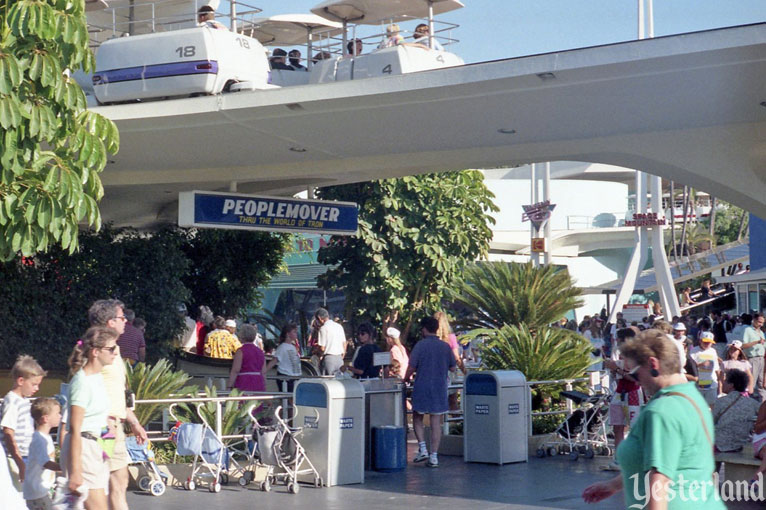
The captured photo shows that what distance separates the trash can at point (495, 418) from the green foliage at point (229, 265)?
34.1ft

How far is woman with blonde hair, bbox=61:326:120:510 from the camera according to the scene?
648 cm

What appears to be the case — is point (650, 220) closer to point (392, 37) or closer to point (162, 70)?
point (392, 37)

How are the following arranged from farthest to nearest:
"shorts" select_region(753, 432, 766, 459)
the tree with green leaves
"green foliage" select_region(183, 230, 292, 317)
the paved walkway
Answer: "green foliage" select_region(183, 230, 292, 317), the paved walkway, "shorts" select_region(753, 432, 766, 459), the tree with green leaves

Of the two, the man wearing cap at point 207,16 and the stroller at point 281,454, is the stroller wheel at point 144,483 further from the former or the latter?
the man wearing cap at point 207,16

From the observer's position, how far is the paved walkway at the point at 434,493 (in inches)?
385

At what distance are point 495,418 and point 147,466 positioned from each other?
14.0ft

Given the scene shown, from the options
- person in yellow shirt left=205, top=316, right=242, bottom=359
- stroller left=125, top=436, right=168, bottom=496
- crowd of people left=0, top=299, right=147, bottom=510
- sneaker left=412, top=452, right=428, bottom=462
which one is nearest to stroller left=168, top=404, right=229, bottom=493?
stroller left=125, top=436, right=168, bottom=496

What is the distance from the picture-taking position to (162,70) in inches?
562

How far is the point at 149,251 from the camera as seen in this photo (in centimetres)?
1933

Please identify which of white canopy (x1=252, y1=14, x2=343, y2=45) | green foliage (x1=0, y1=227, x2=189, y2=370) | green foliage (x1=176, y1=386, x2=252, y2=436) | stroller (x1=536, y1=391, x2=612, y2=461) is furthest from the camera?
white canopy (x1=252, y1=14, x2=343, y2=45)

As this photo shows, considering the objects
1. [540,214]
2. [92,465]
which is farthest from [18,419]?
[540,214]

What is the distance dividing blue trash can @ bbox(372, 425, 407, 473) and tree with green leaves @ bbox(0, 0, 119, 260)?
428cm

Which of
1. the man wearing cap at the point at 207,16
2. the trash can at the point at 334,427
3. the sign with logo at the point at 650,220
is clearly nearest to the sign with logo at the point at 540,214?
the sign with logo at the point at 650,220

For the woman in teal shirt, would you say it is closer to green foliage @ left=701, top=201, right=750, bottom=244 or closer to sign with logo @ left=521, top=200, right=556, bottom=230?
sign with logo @ left=521, top=200, right=556, bottom=230
